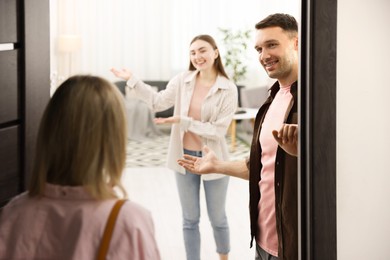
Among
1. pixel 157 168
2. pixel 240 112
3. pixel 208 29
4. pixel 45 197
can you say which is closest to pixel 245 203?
pixel 157 168

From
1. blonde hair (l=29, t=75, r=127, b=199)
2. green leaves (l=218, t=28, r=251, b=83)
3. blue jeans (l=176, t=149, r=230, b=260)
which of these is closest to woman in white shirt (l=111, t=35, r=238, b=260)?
blue jeans (l=176, t=149, r=230, b=260)

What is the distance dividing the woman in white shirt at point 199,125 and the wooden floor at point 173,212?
0.43 m

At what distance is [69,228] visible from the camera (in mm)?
1311

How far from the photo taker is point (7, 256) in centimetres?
133

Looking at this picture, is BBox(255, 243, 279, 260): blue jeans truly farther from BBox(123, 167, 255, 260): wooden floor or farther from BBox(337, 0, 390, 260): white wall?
BBox(123, 167, 255, 260): wooden floor

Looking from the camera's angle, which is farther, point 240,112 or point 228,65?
Answer: point 228,65

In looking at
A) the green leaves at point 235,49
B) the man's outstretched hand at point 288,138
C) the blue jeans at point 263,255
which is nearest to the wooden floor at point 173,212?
the blue jeans at point 263,255

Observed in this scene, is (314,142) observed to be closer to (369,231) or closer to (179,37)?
(369,231)

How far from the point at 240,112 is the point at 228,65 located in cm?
161

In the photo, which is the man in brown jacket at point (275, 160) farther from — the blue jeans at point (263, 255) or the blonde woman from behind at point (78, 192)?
the blonde woman from behind at point (78, 192)

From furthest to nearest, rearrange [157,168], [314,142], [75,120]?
[157,168] < [314,142] < [75,120]

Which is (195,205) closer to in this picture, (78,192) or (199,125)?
(199,125)

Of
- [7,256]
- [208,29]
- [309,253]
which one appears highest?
[208,29]

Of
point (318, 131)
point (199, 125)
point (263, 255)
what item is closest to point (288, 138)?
point (318, 131)
